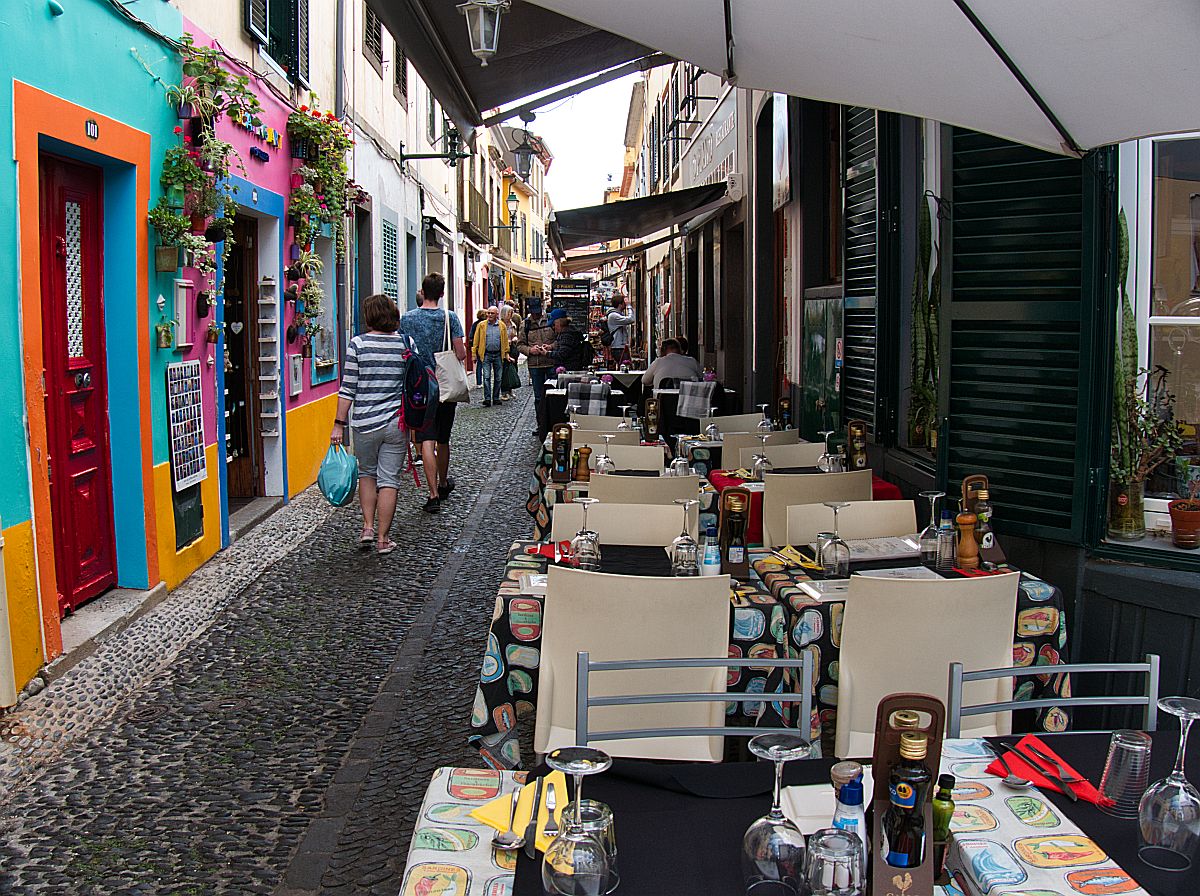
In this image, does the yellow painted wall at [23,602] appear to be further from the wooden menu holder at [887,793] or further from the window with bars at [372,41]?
the window with bars at [372,41]

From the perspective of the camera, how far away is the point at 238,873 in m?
3.55

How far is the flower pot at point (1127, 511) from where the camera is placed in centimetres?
461

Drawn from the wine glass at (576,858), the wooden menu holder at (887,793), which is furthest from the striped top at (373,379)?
the wooden menu holder at (887,793)

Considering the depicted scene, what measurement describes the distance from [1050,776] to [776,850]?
0.79m

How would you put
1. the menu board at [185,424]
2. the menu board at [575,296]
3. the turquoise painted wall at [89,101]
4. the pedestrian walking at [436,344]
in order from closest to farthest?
the turquoise painted wall at [89,101]
the menu board at [185,424]
the pedestrian walking at [436,344]
the menu board at [575,296]

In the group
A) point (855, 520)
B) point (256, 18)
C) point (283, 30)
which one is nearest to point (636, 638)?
point (855, 520)

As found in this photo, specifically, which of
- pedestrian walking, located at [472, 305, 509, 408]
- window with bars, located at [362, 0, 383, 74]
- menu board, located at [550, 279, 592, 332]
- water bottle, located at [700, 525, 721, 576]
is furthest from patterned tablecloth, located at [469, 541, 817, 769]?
menu board, located at [550, 279, 592, 332]

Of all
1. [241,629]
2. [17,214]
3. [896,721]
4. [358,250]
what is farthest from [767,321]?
[896,721]

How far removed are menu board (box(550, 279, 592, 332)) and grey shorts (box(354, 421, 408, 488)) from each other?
3414 centimetres

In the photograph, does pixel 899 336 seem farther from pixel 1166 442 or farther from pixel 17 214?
pixel 17 214

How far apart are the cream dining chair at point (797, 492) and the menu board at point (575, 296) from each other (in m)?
36.4

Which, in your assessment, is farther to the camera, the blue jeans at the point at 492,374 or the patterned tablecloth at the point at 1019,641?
the blue jeans at the point at 492,374

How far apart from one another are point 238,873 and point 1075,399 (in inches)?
143

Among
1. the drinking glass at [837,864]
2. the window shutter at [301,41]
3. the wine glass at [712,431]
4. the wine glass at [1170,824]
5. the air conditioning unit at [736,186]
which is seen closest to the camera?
the drinking glass at [837,864]
